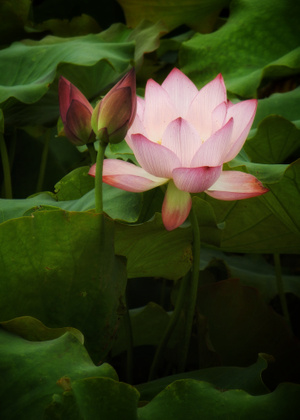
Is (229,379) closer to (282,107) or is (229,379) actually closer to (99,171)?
(99,171)

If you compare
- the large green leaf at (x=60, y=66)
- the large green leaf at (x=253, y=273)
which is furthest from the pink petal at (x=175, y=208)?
the large green leaf at (x=60, y=66)

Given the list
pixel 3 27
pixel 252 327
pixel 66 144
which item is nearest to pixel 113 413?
pixel 252 327

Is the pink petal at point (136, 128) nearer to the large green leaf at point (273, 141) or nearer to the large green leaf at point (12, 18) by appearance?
the large green leaf at point (273, 141)

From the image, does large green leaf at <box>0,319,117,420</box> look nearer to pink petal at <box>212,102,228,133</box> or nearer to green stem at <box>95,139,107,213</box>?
green stem at <box>95,139,107,213</box>

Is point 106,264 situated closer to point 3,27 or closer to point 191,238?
point 191,238

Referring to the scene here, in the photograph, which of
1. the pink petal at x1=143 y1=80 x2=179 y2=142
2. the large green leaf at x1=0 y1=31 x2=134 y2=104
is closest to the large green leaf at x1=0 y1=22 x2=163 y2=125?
the large green leaf at x1=0 y1=31 x2=134 y2=104

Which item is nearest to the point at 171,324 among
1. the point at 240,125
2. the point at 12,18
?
the point at 240,125
